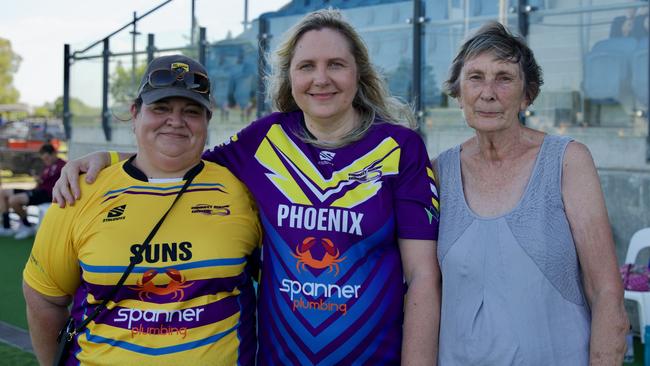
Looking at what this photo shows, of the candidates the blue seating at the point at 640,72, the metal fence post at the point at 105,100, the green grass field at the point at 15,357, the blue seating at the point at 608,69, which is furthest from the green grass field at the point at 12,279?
the blue seating at the point at 640,72

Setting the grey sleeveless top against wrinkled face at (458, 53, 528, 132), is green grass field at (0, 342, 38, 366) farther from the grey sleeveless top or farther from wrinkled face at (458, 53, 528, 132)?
wrinkled face at (458, 53, 528, 132)

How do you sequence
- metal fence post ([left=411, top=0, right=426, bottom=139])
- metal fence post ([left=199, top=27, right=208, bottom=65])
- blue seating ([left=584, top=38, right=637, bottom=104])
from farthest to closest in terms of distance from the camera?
metal fence post ([left=199, top=27, right=208, bottom=65]) < metal fence post ([left=411, top=0, right=426, bottom=139]) < blue seating ([left=584, top=38, right=637, bottom=104])

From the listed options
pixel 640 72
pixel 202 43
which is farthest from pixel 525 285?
pixel 202 43

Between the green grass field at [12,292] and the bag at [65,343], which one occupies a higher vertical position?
the bag at [65,343]

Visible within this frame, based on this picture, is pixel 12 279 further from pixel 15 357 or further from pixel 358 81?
pixel 358 81

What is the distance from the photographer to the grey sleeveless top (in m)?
2.04

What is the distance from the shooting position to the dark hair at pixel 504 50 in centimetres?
217

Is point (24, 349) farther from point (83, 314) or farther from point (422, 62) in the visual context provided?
point (422, 62)

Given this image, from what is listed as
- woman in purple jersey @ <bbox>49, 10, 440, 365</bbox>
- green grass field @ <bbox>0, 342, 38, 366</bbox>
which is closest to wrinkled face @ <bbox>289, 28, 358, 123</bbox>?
woman in purple jersey @ <bbox>49, 10, 440, 365</bbox>

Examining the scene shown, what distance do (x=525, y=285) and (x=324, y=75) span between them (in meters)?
Result: 0.98

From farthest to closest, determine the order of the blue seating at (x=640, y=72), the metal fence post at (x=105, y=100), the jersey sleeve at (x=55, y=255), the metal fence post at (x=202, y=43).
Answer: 1. the metal fence post at (x=105, y=100)
2. the metal fence post at (x=202, y=43)
3. the blue seating at (x=640, y=72)
4. the jersey sleeve at (x=55, y=255)

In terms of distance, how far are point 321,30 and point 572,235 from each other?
3.69ft

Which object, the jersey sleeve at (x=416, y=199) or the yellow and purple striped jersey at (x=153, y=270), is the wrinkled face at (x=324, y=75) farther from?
the yellow and purple striped jersey at (x=153, y=270)

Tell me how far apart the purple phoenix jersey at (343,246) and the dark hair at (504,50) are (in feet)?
1.20
